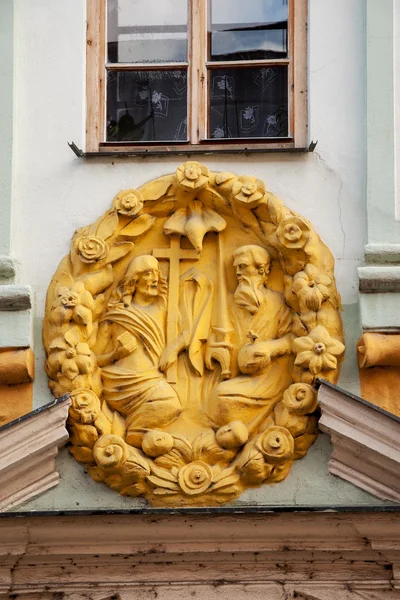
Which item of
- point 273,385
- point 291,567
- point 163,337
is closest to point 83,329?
point 163,337

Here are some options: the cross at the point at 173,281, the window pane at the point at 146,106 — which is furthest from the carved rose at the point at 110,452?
the window pane at the point at 146,106

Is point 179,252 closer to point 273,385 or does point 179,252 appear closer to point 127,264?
point 127,264

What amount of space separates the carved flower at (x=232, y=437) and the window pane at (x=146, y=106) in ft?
5.19

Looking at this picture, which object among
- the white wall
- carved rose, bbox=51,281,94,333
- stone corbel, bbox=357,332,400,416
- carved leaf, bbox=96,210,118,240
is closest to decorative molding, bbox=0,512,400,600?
stone corbel, bbox=357,332,400,416

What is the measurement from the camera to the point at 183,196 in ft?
29.8

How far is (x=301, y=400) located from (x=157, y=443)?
2.26 ft

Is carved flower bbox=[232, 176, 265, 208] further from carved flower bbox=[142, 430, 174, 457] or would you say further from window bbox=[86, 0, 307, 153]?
carved flower bbox=[142, 430, 174, 457]

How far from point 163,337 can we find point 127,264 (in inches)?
16.4

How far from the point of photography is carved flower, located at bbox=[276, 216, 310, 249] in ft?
29.2

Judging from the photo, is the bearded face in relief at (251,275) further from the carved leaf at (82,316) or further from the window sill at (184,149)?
the carved leaf at (82,316)

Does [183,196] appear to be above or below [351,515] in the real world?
above

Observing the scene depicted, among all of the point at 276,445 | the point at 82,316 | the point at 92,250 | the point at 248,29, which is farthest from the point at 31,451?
the point at 248,29

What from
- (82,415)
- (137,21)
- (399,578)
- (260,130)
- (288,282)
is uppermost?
(137,21)

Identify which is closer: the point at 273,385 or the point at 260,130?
the point at 273,385
